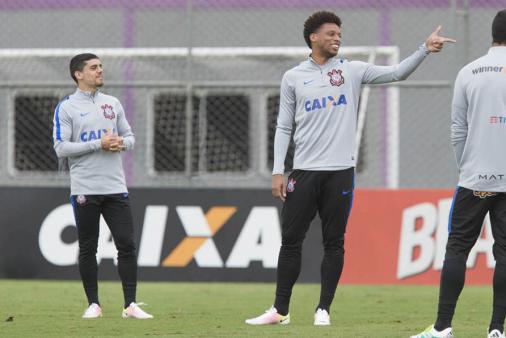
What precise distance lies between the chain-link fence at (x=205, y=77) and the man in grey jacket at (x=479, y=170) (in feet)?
21.8

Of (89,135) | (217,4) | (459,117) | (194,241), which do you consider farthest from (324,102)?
(217,4)

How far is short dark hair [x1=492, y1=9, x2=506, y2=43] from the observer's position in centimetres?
666

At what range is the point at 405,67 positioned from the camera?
7551 mm

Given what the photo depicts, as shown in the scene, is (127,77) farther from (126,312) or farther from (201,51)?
(126,312)

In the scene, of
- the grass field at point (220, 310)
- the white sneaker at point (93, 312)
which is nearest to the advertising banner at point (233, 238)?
the grass field at point (220, 310)

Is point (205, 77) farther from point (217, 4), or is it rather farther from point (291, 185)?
point (291, 185)

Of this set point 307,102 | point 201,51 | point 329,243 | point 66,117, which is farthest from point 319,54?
point 201,51

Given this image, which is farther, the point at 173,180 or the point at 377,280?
the point at 173,180

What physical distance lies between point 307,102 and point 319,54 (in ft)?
1.09

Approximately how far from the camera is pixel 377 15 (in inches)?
538

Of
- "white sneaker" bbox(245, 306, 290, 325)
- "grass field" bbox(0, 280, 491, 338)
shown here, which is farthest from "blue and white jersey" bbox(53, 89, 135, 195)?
"white sneaker" bbox(245, 306, 290, 325)

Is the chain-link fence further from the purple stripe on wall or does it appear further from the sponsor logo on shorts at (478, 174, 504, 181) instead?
the sponsor logo on shorts at (478, 174, 504, 181)

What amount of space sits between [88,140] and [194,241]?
3990 millimetres

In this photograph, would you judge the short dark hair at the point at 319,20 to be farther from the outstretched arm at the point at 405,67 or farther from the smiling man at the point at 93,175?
the smiling man at the point at 93,175
